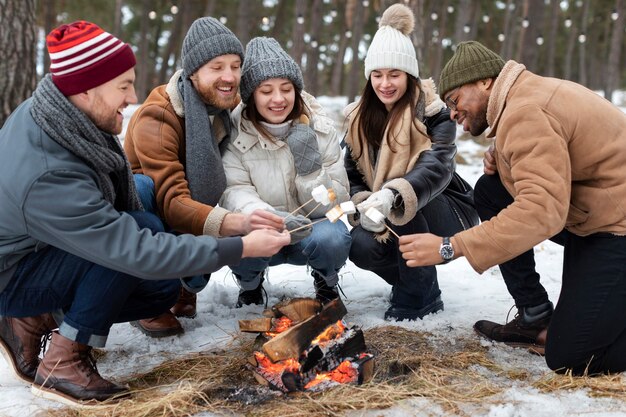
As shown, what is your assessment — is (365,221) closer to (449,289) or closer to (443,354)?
(443,354)

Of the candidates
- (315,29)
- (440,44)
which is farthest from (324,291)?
(440,44)

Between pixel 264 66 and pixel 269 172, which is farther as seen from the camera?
pixel 269 172

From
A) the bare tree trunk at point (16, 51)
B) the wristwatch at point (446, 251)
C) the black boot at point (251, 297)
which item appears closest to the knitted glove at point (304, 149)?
the black boot at point (251, 297)

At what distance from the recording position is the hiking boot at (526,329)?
3.17 m

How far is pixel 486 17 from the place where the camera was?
78.7ft

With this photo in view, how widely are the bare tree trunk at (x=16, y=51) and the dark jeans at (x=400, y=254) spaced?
139 inches

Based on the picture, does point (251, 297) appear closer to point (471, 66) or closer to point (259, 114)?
point (259, 114)

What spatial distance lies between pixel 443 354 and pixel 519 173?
1.13 m

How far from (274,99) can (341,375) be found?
162 centimetres

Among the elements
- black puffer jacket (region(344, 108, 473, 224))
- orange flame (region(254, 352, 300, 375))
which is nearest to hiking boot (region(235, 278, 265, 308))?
black puffer jacket (region(344, 108, 473, 224))

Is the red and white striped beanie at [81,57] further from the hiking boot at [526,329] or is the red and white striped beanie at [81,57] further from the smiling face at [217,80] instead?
the hiking boot at [526,329]

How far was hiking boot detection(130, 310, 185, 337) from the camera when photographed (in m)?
3.31

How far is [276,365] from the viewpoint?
271 cm

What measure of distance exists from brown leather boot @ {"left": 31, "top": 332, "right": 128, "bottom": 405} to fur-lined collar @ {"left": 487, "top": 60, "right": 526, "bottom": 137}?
2173mm
